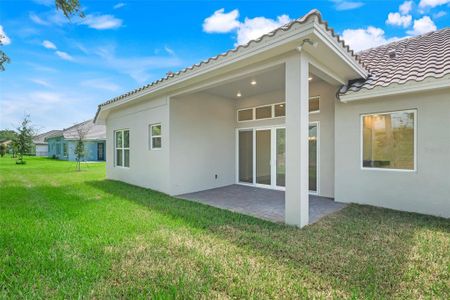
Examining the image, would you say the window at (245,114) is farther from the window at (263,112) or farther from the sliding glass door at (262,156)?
the sliding glass door at (262,156)

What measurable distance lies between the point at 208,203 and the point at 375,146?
492cm

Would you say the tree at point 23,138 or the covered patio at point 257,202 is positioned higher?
the tree at point 23,138

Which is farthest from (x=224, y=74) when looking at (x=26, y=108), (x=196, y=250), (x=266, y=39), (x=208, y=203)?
(x=26, y=108)

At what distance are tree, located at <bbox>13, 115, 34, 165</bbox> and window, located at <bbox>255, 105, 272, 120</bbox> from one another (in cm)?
2359

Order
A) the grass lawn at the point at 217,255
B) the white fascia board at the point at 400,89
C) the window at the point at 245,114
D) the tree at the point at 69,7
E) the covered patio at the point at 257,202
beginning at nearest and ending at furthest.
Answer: the grass lawn at the point at 217,255 → the tree at the point at 69,7 → the white fascia board at the point at 400,89 → the covered patio at the point at 257,202 → the window at the point at 245,114

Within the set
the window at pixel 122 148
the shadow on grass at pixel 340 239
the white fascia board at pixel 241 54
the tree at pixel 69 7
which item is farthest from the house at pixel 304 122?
the tree at pixel 69 7

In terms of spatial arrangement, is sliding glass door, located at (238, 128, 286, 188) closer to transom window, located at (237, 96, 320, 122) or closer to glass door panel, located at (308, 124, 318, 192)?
transom window, located at (237, 96, 320, 122)

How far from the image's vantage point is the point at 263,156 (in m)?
9.12

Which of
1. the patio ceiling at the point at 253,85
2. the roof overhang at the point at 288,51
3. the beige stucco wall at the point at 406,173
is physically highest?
the patio ceiling at the point at 253,85

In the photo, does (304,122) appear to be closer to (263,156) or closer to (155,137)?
(263,156)

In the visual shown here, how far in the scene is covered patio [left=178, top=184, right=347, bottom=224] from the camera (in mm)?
5719

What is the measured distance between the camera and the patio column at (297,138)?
459 centimetres

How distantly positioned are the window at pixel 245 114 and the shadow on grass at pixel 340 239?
15.0 ft

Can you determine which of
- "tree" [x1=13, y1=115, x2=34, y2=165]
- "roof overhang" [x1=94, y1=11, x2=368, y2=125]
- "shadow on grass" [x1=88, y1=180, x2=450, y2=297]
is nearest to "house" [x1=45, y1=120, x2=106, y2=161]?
"tree" [x1=13, y1=115, x2=34, y2=165]
